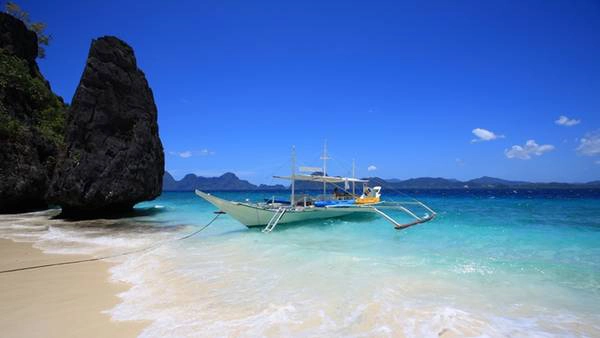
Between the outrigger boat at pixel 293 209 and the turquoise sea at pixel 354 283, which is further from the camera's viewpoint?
the outrigger boat at pixel 293 209

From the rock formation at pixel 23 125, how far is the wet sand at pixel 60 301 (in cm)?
1238

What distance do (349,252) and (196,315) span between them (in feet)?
18.3

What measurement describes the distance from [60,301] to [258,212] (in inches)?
343

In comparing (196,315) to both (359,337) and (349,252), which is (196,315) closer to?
(359,337)

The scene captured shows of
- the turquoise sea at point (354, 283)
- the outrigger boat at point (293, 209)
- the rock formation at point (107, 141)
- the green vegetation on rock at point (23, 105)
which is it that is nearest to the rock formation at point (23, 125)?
the green vegetation on rock at point (23, 105)

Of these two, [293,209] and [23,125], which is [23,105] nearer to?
[23,125]

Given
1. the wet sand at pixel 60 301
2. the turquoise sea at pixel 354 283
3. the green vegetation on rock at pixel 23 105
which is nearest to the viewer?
the wet sand at pixel 60 301

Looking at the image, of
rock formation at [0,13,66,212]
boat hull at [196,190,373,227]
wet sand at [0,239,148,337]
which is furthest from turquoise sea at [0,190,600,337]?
rock formation at [0,13,66,212]

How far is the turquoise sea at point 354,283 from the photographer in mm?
4434

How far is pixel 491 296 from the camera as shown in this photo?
18.6 feet

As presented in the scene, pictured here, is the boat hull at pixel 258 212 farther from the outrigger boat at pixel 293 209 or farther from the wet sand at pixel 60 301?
the wet sand at pixel 60 301

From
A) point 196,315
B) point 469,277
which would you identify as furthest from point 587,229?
point 196,315

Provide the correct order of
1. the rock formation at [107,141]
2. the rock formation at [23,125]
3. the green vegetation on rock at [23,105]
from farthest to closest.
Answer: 1. the green vegetation on rock at [23,105]
2. the rock formation at [23,125]
3. the rock formation at [107,141]

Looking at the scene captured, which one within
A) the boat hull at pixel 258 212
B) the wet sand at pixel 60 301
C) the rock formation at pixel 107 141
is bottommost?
Result: the wet sand at pixel 60 301
